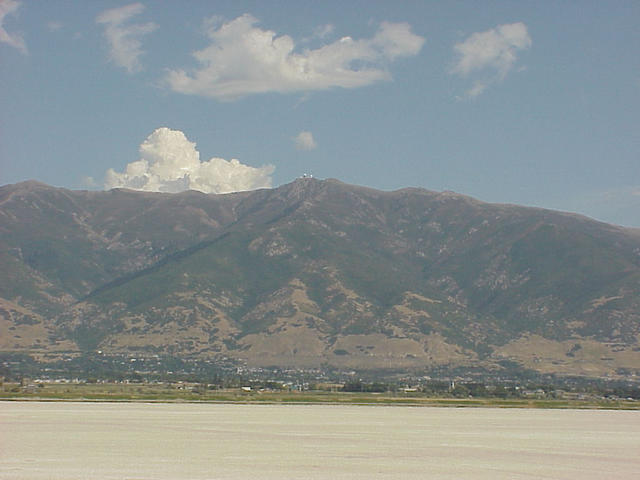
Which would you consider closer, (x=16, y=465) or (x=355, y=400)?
(x=16, y=465)

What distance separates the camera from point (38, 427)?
95.2m

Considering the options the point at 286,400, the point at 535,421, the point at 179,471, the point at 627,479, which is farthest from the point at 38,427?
the point at 286,400

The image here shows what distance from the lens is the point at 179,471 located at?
57219mm

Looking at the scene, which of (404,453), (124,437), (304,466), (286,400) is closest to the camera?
(304,466)

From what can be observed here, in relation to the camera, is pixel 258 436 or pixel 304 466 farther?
pixel 258 436

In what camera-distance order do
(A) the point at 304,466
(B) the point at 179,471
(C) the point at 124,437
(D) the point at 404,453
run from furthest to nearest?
(C) the point at 124,437 → (D) the point at 404,453 → (A) the point at 304,466 → (B) the point at 179,471

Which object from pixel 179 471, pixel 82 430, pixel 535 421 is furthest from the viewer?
pixel 535 421

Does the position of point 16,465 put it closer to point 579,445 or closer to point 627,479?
point 627,479

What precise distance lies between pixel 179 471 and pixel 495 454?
30274 mm

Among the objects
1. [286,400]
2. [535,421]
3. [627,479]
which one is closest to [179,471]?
[627,479]

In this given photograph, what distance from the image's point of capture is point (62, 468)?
58.0 meters

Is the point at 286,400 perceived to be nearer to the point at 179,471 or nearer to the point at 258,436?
the point at 258,436

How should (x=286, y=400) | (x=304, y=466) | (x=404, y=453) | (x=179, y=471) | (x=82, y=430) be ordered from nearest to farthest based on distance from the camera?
(x=179, y=471), (x=304, y=466), (x=404, y=453), (x=82, y=430), (x=286, y=400)

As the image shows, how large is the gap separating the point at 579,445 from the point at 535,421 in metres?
49.0
